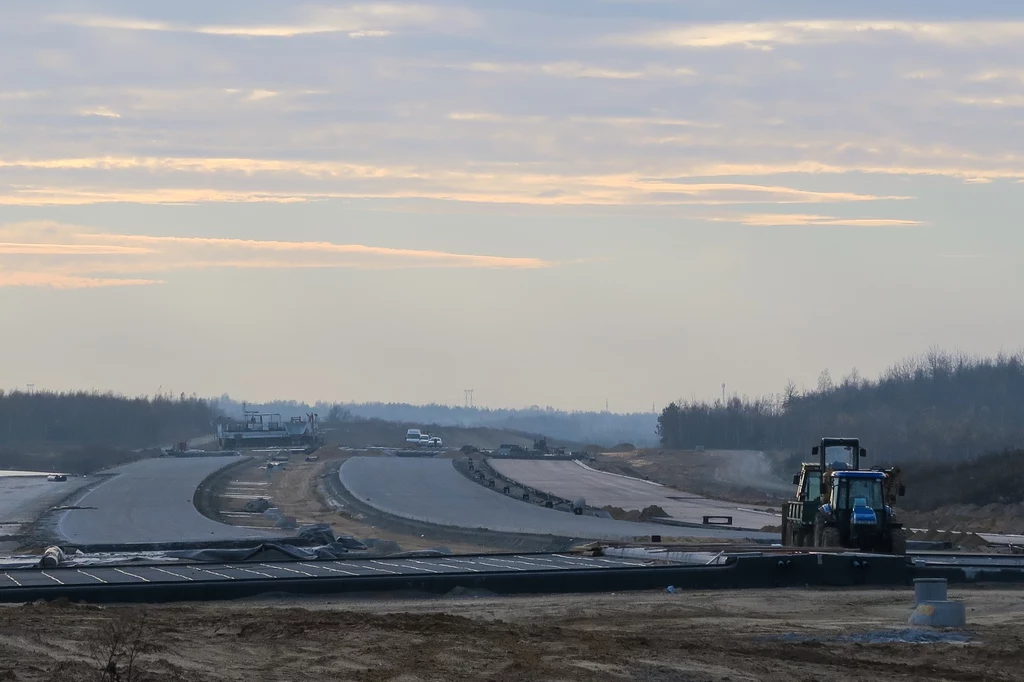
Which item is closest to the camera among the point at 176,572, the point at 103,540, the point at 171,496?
the point at 176,572

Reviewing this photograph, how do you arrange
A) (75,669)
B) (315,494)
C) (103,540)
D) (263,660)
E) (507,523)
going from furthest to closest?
1. (315,494)
2. (507,523)
3. (103,540)
4. (263,660)
5. (75,669)

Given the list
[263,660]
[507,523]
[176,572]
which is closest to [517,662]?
[263,660]

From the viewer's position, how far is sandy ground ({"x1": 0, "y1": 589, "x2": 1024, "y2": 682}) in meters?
14.1

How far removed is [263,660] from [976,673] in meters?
7.90

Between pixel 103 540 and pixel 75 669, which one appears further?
pixel 103 540

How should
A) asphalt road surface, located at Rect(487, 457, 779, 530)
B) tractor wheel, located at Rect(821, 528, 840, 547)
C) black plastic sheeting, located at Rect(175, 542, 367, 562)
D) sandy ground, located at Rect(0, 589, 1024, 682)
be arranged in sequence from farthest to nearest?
asphalt road surface, located at Rect(487, 457, 779, 530) < tractor wheel, located at Rect(821, 528, 840, 547) < black plastic sheeting, located at Rect(175, 542, 367, 562) < sandy ground, located at Rect(0, 589, 1024, 682)

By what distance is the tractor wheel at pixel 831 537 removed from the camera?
30.4m

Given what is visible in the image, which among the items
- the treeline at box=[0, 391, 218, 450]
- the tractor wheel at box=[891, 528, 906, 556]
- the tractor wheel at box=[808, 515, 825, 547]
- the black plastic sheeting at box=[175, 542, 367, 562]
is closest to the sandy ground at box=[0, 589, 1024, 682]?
the black plastic sheeting at box=[175, 542, 367, 562]

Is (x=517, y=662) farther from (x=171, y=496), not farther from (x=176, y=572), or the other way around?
(x=171, y=496)

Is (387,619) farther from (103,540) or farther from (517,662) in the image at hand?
(103,540)

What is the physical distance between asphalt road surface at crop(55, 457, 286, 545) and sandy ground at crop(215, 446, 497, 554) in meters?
2.23

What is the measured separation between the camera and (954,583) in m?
26.2

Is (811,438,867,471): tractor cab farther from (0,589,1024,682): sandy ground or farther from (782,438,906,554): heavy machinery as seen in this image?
(0,589,1024,682): sandy ground

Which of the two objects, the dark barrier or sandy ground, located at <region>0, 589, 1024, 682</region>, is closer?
sandy ground, located at <region>0, 589, 1024, 682</region>
